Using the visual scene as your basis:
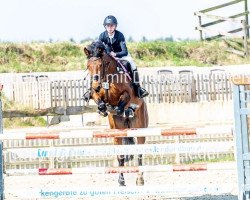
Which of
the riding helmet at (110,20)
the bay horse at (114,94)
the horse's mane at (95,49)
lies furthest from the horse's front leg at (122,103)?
the riding helmet at (110,20)

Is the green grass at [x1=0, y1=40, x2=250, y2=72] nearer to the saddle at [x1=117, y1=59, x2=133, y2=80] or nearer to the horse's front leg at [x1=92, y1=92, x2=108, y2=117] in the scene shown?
the saddle at [x1=117, y1=59, x2=133, y2=80]

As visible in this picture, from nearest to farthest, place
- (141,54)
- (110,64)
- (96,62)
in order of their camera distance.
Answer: (96,62), (110,64), (141,54)

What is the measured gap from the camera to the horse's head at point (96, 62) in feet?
33.8

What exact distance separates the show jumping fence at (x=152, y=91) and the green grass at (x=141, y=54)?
4.03 m

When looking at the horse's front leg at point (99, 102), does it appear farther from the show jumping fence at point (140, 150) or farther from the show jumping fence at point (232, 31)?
the show jumping fence at point (232, 31)

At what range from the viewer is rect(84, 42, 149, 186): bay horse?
10469mm

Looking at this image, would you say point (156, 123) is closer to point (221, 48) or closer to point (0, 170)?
point (221, 48)

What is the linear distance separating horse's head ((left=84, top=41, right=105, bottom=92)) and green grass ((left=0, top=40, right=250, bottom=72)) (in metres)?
20.1

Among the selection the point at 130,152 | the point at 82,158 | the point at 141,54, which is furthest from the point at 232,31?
the point at 130,152

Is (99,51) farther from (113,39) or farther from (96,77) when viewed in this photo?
(113,39)

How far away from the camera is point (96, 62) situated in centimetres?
1042

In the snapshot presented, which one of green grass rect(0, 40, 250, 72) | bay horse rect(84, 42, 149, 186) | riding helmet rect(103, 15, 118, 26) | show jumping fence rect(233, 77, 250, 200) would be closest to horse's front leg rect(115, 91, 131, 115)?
bay horse rect(84, 42, 149, 186)

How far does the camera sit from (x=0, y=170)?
325 inches

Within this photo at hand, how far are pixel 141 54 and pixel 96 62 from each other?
23.2 meters
